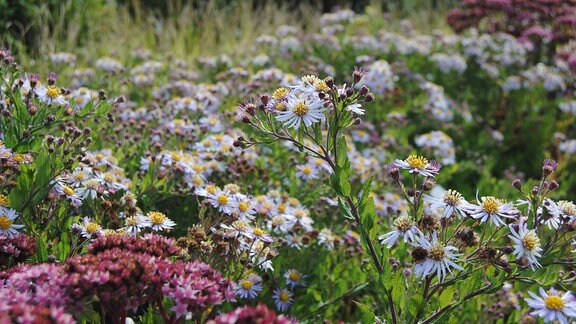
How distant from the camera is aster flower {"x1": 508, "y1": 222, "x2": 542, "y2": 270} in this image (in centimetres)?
192

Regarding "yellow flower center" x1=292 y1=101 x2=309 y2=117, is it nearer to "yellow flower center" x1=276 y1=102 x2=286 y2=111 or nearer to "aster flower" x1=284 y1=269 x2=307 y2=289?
"yellow flower center" x1=276 y1=102 x2=286 y2=111

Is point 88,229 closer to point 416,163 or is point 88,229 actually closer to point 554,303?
point 416,163

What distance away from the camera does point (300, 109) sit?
2.11m

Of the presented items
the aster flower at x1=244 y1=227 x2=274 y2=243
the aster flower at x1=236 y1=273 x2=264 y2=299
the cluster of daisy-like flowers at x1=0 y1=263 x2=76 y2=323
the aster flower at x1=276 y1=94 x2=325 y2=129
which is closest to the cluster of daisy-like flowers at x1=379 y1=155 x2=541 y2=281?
Answer: the aster flower at x1=276 y1=94 x2=325 y2=129

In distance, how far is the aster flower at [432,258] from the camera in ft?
6.33

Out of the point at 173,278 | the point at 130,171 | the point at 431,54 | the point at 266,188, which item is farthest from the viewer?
the point at 431,54

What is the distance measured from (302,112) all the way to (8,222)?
1.03m

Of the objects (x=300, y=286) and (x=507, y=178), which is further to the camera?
(x=507, y=178)

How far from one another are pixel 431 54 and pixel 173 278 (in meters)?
5.18

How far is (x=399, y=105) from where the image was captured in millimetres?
5465

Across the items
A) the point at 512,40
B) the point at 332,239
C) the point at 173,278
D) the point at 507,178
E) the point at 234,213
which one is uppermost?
the point at 173,278

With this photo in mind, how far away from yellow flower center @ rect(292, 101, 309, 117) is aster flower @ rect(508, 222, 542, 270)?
721 millimetres

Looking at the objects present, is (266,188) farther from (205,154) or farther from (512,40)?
(512,40)

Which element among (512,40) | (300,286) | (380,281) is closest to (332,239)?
(300,286)
